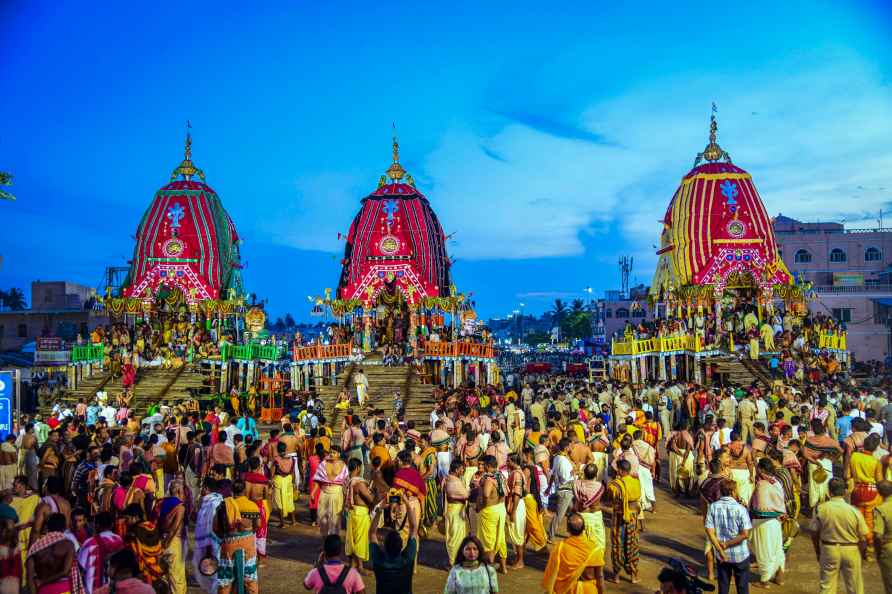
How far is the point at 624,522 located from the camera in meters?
9.96

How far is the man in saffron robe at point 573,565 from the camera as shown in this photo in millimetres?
7184

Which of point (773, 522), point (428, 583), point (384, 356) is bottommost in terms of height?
point (428, 583)

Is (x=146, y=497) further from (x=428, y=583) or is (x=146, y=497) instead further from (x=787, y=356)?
(x=787, y=356)

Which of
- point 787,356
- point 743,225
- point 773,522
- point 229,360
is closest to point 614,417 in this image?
point 773,522

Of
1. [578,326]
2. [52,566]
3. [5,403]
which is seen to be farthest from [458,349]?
[578,326]

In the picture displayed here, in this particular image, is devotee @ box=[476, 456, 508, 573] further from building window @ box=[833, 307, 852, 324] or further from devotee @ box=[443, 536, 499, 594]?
building window @ box=[833, 307, 852, 324]

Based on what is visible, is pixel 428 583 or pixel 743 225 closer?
pixel 428 583

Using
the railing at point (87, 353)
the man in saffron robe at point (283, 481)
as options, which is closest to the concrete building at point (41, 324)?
the railing at point (87, 353)

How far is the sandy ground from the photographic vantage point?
396 inches

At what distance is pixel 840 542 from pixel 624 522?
2559 millimetres

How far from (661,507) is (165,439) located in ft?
28.1

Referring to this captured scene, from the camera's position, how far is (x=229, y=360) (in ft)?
110

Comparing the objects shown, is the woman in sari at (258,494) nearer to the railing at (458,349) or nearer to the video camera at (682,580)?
the video camera at (682,580)

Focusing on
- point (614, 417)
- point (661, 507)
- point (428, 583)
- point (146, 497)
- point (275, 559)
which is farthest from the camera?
point (614, 417)
